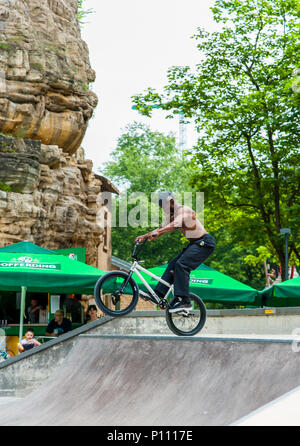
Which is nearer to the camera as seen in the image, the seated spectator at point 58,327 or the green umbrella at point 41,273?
the green umbrella at point 41,273

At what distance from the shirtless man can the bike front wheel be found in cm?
25

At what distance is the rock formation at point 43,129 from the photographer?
23.5m

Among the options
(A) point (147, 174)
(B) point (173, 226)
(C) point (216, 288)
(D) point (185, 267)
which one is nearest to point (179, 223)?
(B) point (173, 226)

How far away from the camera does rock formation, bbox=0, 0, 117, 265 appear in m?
23.5

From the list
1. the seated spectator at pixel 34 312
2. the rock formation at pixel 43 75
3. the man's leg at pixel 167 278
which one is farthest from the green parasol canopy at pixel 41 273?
the rock formation at pixel 43 75

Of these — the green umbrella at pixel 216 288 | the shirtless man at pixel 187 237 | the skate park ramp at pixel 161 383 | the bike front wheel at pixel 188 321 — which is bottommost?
the skate park ramp at pixel 161 383

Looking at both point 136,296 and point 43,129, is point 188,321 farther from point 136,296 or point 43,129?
point 43,129

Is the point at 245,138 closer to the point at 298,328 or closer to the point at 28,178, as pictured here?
the point at 28,178

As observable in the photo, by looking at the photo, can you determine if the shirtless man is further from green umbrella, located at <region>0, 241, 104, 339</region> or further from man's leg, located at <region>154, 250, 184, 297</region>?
green umbrella, located at <region>0, 241, 104, 339</region>

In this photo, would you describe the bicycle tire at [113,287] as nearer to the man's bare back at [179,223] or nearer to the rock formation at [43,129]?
the man's bare back at [179,223]

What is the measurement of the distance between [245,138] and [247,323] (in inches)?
485

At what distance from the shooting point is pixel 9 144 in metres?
24.3

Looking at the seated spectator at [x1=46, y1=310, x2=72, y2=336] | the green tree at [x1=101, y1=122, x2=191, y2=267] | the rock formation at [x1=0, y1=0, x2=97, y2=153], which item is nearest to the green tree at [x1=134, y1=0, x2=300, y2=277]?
the rock formation at [x1=0, y1=0, x2=97, y2=153]

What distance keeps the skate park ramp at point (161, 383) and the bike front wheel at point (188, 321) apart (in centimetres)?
72
